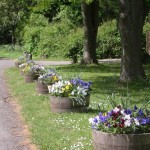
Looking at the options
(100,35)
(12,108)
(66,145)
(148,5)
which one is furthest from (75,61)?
(66,145)

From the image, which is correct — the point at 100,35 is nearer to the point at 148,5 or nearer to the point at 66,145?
the point at 148,5

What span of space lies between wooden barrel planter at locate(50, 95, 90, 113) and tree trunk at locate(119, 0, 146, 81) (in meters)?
5.90

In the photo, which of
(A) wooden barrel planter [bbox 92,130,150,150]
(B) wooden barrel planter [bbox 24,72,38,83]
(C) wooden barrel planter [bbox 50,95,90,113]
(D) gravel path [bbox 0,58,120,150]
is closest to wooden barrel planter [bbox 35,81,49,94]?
(D) gravel path [bbox 0,58,120,150]

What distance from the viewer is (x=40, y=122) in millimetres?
9289

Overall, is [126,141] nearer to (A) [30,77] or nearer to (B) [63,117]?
(B) [63,117]

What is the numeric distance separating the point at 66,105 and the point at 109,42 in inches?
817

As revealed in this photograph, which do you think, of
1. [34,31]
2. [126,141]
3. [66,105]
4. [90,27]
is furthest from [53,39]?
[126,141]

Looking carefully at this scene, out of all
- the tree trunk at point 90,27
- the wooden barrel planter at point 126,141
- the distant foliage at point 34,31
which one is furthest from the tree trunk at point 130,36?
the distant foliage at point 34,31

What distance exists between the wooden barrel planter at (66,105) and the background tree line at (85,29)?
597cm

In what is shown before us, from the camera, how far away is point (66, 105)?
32.5 ft

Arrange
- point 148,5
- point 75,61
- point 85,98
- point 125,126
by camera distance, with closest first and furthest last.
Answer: point 125,126 → point 85,98 → point 148,5 → point 75,61

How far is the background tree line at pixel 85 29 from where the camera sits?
Answer: 15.7m

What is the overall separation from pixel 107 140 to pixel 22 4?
141 ft

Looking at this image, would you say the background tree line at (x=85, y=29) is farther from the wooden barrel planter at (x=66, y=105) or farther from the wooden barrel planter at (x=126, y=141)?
the wooden barrel planter at (x=126, y=141)
